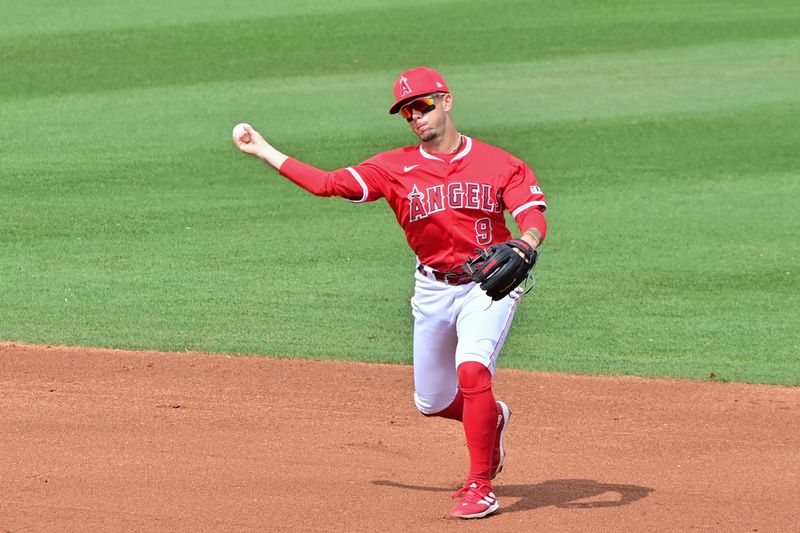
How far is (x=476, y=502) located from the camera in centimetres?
581

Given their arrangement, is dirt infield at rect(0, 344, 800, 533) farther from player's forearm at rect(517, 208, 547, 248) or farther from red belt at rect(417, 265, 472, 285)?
player's forearm at rect(517, 208, 547, 248)

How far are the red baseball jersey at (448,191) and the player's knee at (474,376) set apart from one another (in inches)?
19.7

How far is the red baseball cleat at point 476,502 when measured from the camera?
19.0 feet

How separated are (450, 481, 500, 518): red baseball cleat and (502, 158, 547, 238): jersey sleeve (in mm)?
1209

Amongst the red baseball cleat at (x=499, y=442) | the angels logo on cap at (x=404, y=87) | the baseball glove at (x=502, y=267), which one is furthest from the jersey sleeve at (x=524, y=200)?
the red baseball cleat at (x=499, y=442)

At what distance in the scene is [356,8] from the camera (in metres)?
20.8

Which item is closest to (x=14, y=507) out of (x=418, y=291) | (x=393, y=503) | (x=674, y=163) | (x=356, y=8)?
(x=393, y=503)

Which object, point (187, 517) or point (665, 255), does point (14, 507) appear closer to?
point (187, 517)

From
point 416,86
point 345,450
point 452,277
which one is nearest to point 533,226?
point 452,277

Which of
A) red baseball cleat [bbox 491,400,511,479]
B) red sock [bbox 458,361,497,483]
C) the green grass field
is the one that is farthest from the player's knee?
the green grass field

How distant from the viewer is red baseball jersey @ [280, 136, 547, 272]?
234 inches

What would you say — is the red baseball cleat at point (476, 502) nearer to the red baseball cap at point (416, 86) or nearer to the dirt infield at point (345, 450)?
the dirt infield at point (345, 450)

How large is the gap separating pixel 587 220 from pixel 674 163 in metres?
2.30

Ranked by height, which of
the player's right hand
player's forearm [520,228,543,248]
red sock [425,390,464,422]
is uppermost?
the player's right hand
